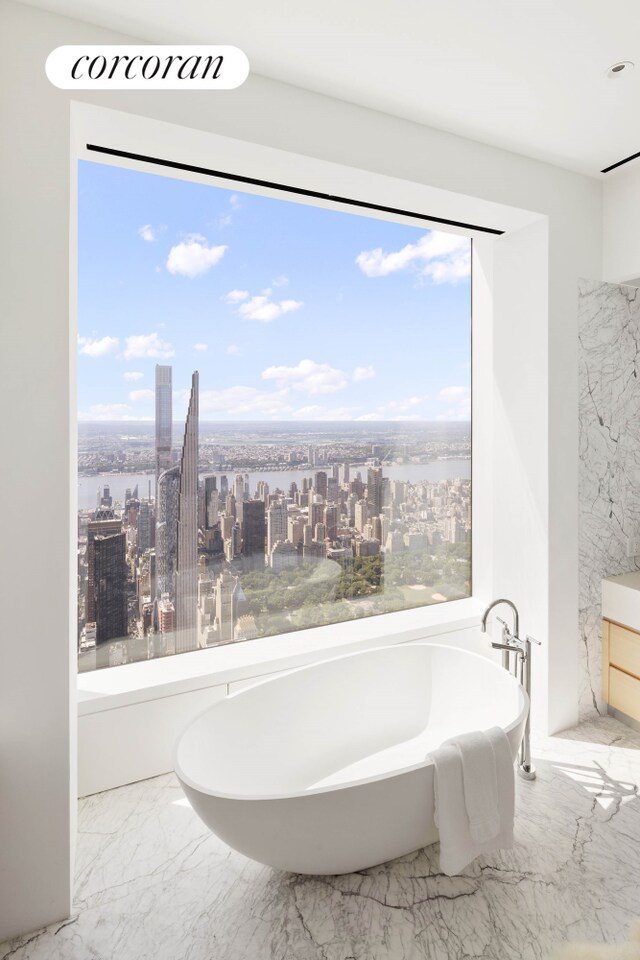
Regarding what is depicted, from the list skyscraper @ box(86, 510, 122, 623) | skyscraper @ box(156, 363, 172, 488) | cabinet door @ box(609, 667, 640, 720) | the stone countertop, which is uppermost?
skyscraper @ box(156, 363, 172, 488)

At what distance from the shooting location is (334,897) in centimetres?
178

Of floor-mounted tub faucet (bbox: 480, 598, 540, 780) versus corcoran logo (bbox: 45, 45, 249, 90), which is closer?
corcoran logo (bbox: 45, 45, 249, 90)

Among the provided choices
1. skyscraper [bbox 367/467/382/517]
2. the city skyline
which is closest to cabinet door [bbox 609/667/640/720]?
skyscraper [bbox 367/467/382/517]

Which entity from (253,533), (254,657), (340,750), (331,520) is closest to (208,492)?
(253,533)

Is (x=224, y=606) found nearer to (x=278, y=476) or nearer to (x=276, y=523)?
(x=276, y=523)

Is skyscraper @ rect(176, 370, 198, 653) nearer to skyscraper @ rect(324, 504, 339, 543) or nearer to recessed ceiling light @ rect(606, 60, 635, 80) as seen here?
skyscraper @ rect(324, 504, 339, 543)

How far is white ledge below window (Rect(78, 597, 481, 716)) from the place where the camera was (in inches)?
89.4

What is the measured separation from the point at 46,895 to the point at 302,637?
55.0 inches

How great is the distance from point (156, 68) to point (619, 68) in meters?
1.59

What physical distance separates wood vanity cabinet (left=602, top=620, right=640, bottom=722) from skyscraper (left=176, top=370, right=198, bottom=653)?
84.4 inches

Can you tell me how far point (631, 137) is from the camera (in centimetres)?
235

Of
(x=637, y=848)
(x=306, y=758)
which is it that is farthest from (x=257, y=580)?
(x=637, y=848)

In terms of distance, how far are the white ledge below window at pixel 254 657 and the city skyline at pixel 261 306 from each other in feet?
3.61

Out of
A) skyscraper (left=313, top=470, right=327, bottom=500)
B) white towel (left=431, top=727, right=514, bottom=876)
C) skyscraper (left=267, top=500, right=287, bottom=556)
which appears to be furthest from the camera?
skyscraper (left=313, top=470, right=327, bottom=500)
